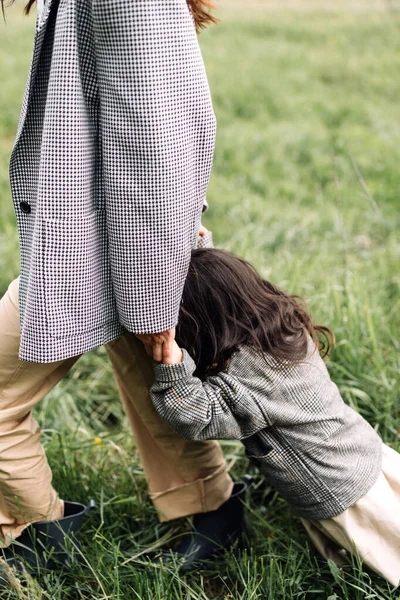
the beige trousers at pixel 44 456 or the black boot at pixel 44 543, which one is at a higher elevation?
the beige trousers at pixel 44 456

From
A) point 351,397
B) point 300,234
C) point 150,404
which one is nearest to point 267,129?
point 300,234

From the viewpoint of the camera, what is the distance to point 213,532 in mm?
2496

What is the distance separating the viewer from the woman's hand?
2.00 m

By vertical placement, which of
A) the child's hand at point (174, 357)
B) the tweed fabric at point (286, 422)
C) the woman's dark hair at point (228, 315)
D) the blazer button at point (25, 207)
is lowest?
the tweed fabric at point (286, 422)

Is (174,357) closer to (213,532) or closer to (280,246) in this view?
(213,532)

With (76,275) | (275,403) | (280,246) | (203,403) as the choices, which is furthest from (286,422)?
(280,246)

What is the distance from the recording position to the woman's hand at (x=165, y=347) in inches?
78.6

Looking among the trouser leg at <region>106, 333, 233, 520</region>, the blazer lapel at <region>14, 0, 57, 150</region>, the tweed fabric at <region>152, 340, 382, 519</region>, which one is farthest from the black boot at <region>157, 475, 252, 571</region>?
the blazer lapel at <region>14, 0, 57, 150</region>

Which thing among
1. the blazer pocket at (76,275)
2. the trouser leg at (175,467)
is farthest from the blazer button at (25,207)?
the trouser leg at (175,467)

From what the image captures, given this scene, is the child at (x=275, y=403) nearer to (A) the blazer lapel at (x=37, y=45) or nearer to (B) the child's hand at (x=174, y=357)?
(B) the child's hand at (x=174, y=357)

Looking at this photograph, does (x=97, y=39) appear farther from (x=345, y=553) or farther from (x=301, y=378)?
(x=345, y=553)

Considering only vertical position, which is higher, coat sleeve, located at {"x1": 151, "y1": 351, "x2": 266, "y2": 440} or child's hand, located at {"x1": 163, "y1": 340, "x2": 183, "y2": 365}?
child's hand, located at {"x1": 163, "y1": 340, "x2": 183, "y2": 365}

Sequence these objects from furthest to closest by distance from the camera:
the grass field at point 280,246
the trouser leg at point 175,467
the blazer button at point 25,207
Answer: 1. the trouser leg at point 175,467
2. the grass field at point 280,246
3. the blazer button at point 25,207

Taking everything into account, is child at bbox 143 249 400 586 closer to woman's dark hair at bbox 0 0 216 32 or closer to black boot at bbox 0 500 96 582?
black boot at bbox 0 500 96 582
